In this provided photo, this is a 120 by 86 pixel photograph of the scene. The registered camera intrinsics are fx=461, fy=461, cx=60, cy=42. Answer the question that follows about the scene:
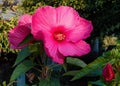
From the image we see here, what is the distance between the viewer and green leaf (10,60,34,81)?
176 centimetres

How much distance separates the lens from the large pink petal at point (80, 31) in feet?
5.63

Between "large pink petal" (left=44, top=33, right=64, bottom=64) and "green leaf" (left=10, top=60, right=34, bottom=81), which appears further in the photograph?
"green leaf" (left=10, top=60, right=34, bottom=81)

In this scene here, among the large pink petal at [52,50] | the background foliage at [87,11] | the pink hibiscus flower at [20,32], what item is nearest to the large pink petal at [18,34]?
the pink hibiscus flower at [20,32]

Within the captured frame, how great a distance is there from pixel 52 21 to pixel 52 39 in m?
0.07

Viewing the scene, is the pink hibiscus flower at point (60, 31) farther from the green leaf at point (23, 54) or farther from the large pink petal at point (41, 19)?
the green leaf at point (23, 54)

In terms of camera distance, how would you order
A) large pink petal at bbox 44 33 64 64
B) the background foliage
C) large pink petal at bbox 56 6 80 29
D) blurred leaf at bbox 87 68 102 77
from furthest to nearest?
1. the background foliage
2. blurred leaf at bbox 87 68 102 77
3. large pink petal at bbox 56 6 80 29
4. large pink petal at bbox 44 33 64 64

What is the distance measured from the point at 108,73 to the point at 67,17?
265 mm

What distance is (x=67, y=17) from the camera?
1.74m

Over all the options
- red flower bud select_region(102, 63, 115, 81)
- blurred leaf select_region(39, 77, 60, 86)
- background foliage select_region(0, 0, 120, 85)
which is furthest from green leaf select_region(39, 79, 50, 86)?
background foliage select_region(0, 0, 120, 85)

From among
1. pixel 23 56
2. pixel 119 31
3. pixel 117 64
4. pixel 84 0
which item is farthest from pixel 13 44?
pixel 119 31

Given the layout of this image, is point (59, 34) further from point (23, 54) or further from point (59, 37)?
point (23, 54)

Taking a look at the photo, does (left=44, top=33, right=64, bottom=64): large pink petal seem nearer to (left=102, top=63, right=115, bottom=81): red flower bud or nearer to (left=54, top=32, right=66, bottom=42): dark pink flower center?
(left=54, top=32, right=66, bottom=42): dark pink flower center

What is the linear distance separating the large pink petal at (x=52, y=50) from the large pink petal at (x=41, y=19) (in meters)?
0.03

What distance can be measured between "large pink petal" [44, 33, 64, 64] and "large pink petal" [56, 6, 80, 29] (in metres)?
0.09
